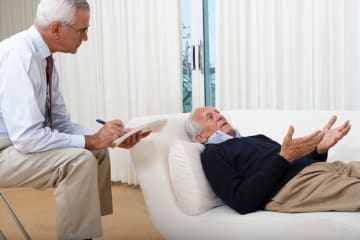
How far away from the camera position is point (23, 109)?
2168mm

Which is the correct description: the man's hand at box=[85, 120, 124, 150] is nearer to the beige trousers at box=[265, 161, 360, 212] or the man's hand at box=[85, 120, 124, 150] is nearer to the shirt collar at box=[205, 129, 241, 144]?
the shirt collar at box=[205, 129, 241, 144]

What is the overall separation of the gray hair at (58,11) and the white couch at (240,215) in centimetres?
57

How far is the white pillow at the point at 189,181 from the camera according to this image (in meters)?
2.18

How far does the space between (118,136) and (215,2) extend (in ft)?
5.98

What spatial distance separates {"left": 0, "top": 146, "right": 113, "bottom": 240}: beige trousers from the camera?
2146 millimetres

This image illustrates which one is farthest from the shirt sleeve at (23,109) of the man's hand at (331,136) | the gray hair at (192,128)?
the man's hand at (331,136)

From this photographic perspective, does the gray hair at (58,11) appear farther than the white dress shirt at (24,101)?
Yes

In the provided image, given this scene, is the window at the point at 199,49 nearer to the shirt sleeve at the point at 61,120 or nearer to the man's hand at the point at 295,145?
the shirt sleeve at the point at 61,120

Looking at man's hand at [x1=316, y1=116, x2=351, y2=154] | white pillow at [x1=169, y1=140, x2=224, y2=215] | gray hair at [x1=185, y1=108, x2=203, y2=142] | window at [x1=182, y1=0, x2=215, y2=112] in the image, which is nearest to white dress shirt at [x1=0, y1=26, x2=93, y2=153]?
white pillow at [x1=169, y1=140, x2=224, y2=215]

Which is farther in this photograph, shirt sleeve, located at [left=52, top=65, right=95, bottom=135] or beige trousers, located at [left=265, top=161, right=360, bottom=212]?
shirt sleeve, located at [left=52, top=65, right=95, bottom=135]

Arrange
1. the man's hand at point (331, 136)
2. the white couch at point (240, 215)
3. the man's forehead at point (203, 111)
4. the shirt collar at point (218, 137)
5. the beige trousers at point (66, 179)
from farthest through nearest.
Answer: the man's forehead at point (203, 111) < the shirt collar at point (218, 137) < the man's hand at point (331, 136) < the beige trousers at point (66, 179) < the white couch at point (240, 215)

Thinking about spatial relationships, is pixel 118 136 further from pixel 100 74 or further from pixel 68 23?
pixel 100 74

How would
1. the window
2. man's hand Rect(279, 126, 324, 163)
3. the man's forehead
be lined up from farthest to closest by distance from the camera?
1. the window
2. the man's forehead
3. man's hand Rect(279, 126, 324, 163)

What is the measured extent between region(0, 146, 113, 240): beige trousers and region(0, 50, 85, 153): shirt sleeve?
0.05m
